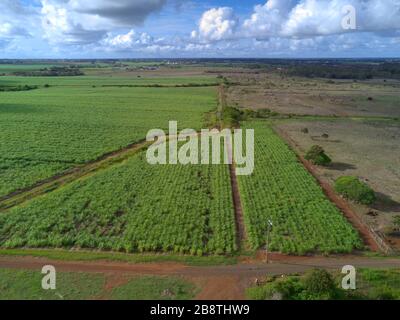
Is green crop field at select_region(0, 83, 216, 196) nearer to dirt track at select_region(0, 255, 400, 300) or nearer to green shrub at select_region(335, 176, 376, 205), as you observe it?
dirt track at select_region(0, 255, 400, 300)

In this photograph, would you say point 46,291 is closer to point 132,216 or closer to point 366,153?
point 132,216

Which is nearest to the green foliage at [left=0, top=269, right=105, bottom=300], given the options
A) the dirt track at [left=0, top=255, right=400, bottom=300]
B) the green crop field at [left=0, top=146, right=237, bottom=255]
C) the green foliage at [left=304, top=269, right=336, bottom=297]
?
the dirt track at [left=0, top=255, right=400, bottom=300]

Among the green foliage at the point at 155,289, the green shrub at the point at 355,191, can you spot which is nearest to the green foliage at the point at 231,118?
the green shrub at the point at 355,191

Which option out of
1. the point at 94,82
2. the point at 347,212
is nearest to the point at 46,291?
the point at 347,212

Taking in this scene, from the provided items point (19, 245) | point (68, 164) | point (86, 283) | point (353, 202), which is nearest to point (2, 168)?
point (68, 164)

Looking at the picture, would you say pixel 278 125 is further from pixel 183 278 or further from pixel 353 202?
pixel 183 278

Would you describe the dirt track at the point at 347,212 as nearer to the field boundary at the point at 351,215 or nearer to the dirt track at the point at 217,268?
the field boundary at the point at 351,215
